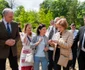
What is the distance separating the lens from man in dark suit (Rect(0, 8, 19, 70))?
6.03m

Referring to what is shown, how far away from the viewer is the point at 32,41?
24.0 feet

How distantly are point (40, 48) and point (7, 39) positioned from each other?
1.40 m

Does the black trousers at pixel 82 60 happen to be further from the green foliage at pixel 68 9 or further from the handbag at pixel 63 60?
the green foliage at pixel 68 9

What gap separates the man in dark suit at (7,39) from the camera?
19.8 feet

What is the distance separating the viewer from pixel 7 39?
20.0 feet

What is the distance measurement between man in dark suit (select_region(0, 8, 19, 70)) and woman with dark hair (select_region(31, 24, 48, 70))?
106 centimetres

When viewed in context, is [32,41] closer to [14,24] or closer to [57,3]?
[14,24]

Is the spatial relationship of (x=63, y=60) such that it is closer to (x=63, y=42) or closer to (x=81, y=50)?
(x=63, y=42)

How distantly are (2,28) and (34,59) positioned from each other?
1.61 meters

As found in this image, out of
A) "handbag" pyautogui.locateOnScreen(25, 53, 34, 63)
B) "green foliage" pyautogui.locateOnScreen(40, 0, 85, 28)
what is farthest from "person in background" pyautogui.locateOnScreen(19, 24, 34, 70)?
"green foliage" pyautogui.locateOnScreen(40, 0, 85, 28)

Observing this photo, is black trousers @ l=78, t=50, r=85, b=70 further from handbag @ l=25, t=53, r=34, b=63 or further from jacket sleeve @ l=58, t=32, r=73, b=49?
handbag @ l=25, t=53, r=34, b=63

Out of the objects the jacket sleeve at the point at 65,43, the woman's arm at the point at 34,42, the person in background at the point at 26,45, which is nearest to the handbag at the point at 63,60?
→ the jacket sleeve at the point at 65,43

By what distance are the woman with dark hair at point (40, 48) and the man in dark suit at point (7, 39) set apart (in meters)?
1.06

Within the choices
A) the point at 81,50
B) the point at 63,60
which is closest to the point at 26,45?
the point at 81,50
